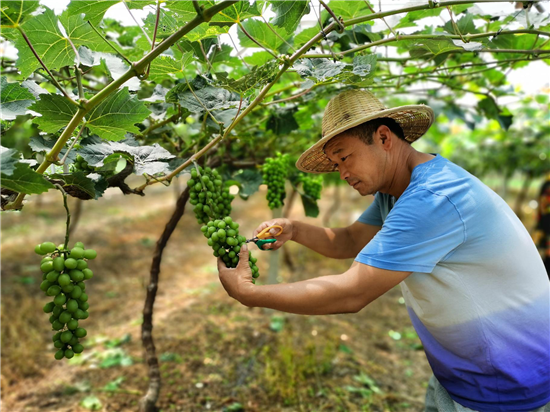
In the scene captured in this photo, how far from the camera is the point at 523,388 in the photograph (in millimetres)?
1491

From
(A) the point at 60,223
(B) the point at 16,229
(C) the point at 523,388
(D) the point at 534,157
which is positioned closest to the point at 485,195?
(C) the point at 523,388

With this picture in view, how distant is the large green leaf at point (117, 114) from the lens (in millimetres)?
1227

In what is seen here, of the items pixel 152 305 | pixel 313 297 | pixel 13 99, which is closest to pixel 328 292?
pixel 313 297

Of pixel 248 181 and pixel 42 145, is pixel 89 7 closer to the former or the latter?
pixel 42 145

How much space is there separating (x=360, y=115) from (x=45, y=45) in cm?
116

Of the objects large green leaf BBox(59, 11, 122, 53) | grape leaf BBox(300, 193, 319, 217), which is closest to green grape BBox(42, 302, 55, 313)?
large green leaf BBox(59, 11, 122, 53)

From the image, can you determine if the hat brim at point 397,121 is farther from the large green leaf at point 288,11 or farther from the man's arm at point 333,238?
the large green leaf at point 288,11

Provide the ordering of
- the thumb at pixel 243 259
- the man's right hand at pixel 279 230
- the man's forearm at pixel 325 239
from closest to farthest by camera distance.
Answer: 1. the thumb at pixel 243 259
2. the man's right hand at pixel 279 230
3. the man's forearm at pixel 325 239

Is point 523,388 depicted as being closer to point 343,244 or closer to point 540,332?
point 540,332

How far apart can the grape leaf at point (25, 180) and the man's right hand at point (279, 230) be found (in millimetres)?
943

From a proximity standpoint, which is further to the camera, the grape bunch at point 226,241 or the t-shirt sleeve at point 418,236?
the grape bunch at point 226,241

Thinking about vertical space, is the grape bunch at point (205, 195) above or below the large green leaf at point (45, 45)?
below

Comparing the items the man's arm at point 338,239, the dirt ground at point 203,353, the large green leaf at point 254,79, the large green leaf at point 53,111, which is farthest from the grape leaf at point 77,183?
the dirt ground at point 203,353

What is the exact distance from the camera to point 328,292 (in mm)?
1340
